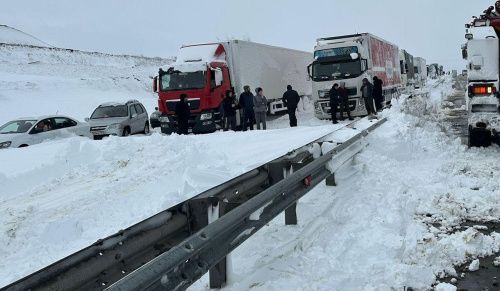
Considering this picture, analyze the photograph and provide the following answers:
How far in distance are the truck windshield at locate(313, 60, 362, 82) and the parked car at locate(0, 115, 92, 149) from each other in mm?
10525

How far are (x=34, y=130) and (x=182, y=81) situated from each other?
19.6 feet

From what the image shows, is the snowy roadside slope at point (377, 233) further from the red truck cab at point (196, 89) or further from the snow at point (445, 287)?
the red truck cab at point (196, 89)

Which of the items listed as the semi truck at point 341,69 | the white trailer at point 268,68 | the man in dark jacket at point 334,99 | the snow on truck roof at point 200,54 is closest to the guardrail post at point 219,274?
the snow on truck roof at point 200,54

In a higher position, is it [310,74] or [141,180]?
[310,74]

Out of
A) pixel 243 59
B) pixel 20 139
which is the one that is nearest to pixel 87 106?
pixel 243 59

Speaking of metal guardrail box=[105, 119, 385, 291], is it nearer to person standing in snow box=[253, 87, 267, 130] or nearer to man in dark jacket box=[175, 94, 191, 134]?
man in dark jacket box=[175, 94, 191, 134]

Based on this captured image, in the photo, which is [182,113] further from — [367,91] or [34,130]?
[367,91]

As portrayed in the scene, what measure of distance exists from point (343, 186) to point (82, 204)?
409 centimetres

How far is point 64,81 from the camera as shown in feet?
154

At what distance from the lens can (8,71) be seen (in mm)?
50000

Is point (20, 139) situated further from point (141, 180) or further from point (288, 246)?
point (288, 246)

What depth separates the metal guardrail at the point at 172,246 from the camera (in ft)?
8.33

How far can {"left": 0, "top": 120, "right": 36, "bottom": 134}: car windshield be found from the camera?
16542 mm

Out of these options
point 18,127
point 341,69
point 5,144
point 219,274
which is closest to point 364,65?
point 341,69
